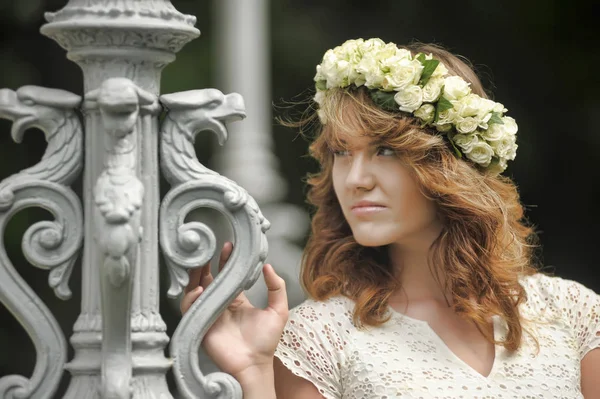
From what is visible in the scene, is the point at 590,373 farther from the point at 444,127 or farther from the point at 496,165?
the point at 444,127

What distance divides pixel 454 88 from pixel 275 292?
2.10ft

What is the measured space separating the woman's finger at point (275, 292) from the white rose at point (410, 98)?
51 cm

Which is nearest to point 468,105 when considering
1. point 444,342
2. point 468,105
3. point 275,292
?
point 468,105

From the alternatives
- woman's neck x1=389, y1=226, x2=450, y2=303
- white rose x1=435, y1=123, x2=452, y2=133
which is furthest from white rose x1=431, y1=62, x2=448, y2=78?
woman's neck x1=389, y1=226, x2=450, y2=303

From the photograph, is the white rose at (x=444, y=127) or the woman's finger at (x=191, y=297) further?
the white rose at (x=444, y=127)

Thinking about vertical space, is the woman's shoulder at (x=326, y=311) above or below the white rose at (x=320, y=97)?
below

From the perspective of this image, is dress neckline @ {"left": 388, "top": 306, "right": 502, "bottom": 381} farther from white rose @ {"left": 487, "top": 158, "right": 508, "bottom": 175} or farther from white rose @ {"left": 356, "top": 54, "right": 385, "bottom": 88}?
white rose @ {"left": 356, "top": 54, "right": 385, "bottom": 88}

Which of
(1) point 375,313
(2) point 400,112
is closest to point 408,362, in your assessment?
(1) point 375,313

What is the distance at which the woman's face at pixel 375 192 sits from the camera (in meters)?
2.91

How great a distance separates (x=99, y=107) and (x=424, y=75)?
895 millimetres

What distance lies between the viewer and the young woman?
9.59ft

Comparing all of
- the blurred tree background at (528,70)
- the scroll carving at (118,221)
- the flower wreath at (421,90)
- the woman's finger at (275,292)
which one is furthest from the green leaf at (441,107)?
the blurred tree background at (528,70)

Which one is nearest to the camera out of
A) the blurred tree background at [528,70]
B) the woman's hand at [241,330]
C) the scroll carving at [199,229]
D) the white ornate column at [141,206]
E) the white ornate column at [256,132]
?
the white ornate column at [141,206]

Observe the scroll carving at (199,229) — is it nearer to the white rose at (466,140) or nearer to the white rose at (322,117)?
the white rose at (322,117)
